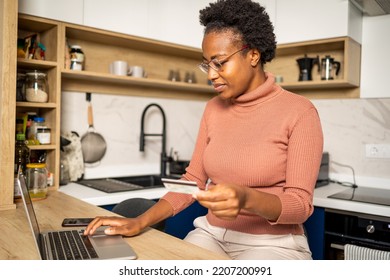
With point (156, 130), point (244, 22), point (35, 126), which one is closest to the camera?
point (244, 22)

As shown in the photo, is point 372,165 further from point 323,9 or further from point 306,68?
point 323,9

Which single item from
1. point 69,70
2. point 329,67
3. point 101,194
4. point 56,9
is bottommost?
point 101,194

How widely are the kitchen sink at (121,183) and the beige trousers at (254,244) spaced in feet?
2.69

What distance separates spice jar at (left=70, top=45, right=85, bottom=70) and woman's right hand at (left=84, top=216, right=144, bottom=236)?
120 centimetres

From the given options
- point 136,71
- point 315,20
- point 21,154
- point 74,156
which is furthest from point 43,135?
point 315,20

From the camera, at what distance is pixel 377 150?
232cm

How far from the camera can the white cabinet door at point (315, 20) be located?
2.16m

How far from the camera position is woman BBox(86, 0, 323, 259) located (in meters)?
1.08

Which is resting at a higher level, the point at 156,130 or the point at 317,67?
the point at 317,67

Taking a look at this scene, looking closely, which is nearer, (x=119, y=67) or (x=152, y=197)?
(x=152, y=197)

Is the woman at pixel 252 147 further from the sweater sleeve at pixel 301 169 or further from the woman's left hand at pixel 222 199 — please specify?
the woman's left hand at pixel 222 199

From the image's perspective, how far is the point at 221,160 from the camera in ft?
4.07

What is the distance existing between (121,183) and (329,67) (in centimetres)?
140

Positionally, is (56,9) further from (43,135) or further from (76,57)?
(43,135)
